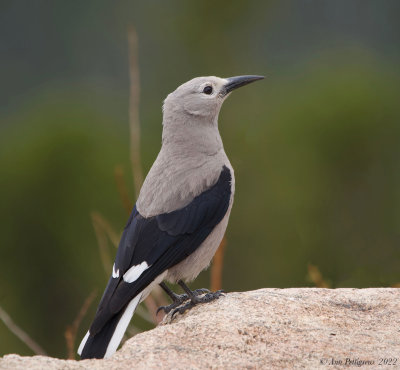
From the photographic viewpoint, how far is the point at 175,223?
4410 millimetres

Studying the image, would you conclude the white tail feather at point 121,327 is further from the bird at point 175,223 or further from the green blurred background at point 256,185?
the green blurred background at point 256,185

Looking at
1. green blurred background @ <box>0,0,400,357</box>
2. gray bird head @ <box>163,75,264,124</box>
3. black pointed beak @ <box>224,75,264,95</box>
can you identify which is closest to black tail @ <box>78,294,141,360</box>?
gray bird head @ <box>163,75,264,124</box>

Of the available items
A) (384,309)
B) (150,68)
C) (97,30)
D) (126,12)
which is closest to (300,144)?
(384,309)

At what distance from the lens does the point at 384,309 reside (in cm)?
412

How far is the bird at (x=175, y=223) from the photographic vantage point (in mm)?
4094

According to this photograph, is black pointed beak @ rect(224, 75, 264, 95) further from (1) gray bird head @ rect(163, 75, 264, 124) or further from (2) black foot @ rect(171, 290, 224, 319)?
(2) black foot @ rect(171, 290, 224, 319)

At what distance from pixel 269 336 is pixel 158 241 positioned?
3.07 ft

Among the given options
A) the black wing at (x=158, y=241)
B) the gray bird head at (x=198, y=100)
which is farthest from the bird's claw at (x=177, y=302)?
the gray bird head at (x=198, y=100)

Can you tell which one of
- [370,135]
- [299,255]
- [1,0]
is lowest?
[299,255]

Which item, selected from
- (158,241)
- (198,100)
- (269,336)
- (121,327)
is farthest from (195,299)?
(198,100)

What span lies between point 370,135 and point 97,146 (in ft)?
10.4

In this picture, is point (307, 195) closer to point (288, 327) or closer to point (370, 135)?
point (370, 135)

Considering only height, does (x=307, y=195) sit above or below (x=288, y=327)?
below

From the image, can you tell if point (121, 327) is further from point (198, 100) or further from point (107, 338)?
point (198, 100)
